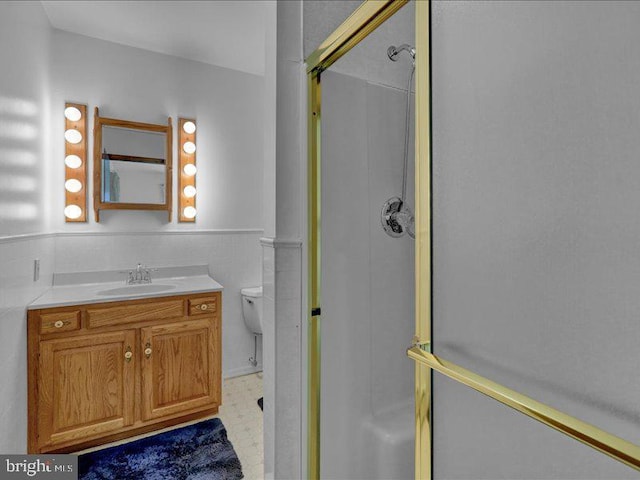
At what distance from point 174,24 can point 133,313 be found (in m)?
1.80

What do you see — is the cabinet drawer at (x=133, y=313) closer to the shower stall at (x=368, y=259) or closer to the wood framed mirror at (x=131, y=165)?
the wood framed mirror at (x=131, y=165)

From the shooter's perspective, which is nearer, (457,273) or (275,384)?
(457,273)

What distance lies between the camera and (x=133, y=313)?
2076 millimetres

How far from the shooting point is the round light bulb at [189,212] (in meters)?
2.73

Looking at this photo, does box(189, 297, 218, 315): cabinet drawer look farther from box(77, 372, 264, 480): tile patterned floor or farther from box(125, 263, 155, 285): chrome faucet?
box(77, 372, 264, 480): tile patterned floor

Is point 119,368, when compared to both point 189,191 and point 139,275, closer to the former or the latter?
point 139,275

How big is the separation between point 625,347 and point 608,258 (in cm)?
12

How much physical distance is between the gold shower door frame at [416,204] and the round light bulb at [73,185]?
1.87m

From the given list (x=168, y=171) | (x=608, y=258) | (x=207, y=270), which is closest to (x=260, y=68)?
(x=168, y=171)

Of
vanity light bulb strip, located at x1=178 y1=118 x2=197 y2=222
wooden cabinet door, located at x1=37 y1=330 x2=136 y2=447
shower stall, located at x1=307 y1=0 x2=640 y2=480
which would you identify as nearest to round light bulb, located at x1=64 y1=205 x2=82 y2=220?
vanity light bulb strip, located at x1=178 y1=118 x2=197 y2=222

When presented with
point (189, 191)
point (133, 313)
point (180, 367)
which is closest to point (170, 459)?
point (180, 367)

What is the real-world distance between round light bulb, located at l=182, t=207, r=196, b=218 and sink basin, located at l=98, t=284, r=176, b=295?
589 mm

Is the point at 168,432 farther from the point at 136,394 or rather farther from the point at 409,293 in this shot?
the point at 409,293

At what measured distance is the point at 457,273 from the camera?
0.73 m
